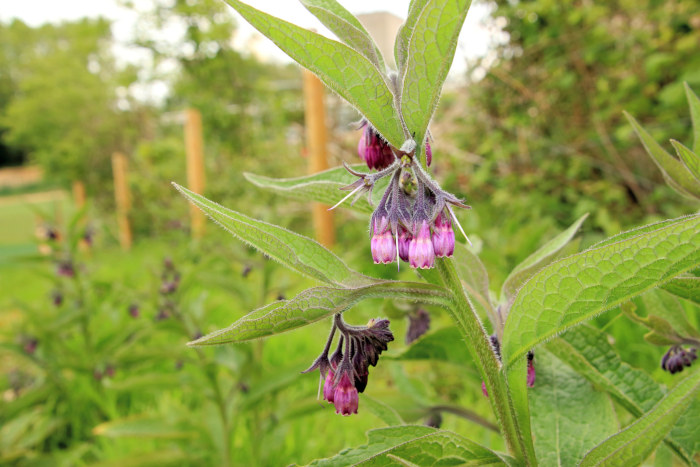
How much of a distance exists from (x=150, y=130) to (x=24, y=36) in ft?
142

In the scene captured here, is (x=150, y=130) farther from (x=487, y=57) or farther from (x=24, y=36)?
(x=24, y=36)

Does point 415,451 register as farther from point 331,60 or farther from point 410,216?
point 331,60

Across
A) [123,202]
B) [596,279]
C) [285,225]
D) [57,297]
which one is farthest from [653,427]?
[123,202]

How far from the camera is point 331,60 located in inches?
26.1

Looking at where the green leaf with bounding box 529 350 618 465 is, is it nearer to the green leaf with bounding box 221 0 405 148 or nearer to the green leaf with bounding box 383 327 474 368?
the green leaf with bounding box 383 327 474 368

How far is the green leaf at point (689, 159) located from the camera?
2.74 ft

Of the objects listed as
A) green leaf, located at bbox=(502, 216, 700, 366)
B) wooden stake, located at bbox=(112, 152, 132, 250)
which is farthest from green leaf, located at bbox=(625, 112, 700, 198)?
wooden stake, located at bbox=(112, 152, 132, 250)

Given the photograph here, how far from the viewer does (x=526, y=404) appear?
0.80 meters

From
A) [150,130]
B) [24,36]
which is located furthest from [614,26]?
[24,36]

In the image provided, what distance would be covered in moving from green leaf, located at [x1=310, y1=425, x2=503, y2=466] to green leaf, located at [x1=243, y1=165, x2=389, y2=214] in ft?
1.12

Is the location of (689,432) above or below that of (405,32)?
below

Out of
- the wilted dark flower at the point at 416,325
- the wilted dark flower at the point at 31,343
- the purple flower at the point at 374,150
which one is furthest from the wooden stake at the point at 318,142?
the purple flower at the point at 374,150

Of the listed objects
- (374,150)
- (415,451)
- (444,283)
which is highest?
(374,150)

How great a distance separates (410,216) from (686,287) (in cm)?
43
